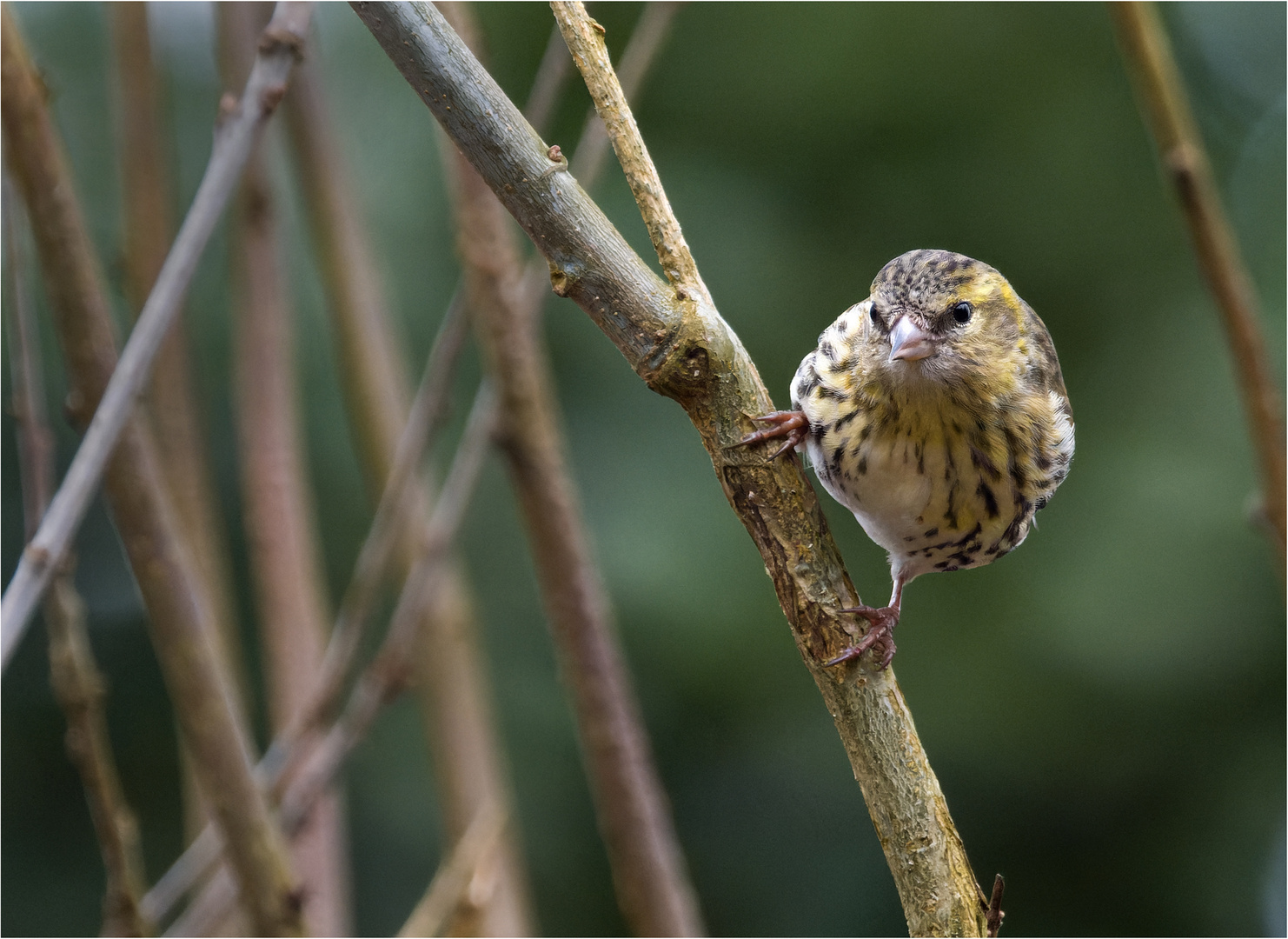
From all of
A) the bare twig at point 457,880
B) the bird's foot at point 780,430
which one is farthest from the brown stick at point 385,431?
the bird's foot at point 780,430

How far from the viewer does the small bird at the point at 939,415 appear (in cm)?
135

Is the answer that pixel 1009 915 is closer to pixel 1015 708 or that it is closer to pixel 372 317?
pixel 1015 708

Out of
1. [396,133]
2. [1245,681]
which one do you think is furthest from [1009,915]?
[396,133]

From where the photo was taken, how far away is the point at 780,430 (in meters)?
1.11

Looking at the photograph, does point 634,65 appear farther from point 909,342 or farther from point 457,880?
point 457,880

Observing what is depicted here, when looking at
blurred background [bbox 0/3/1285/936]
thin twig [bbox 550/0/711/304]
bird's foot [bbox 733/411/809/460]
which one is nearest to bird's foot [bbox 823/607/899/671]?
bird's foot [bbox 733/411/809/460]

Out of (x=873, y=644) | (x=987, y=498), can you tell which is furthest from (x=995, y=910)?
(x=987, y=498)

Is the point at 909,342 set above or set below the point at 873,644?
above

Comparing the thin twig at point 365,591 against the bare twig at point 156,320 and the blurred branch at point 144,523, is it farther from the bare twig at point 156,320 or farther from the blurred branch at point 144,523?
the bare twig at point 156,320

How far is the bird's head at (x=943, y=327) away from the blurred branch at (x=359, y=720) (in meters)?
0.55

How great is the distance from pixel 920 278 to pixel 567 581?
0.65 meters

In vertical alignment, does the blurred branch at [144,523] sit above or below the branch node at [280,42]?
below

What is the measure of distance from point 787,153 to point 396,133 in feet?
3.50

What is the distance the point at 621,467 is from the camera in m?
3.14
